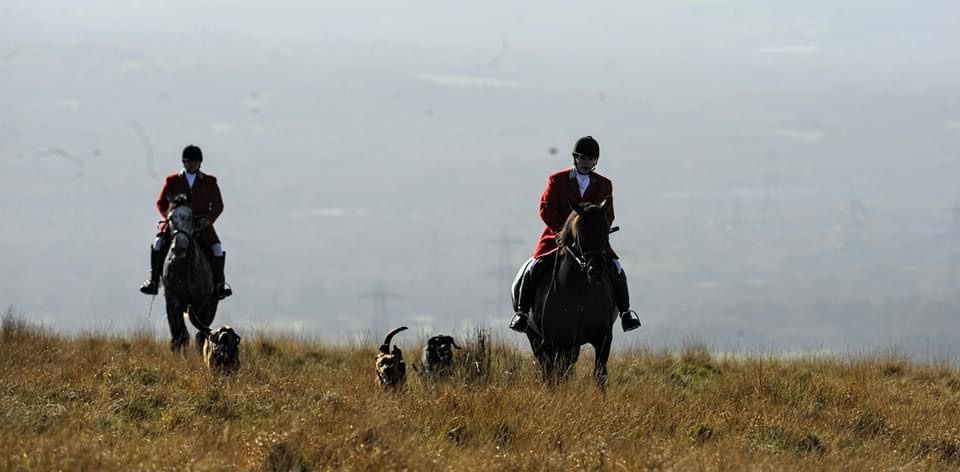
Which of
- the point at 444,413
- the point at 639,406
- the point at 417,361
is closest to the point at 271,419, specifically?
the point at 444,413

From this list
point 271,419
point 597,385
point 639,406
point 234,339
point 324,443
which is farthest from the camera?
point 234,339

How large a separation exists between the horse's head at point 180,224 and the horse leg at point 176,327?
0.82 m

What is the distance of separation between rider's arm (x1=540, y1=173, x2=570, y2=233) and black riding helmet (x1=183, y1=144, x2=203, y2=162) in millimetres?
5192

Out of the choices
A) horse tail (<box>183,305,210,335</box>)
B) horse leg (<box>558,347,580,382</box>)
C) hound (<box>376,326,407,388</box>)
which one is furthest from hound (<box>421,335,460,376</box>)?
horse tail (<box>183,305,210,335</box>)

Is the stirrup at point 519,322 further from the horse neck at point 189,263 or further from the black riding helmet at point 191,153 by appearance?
the black riding helmet at point 191,153

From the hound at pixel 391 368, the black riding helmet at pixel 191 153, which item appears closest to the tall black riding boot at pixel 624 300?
the hound at pixel 391 368

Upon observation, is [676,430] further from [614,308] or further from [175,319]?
[175,319]

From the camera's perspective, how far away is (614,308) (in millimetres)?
13070

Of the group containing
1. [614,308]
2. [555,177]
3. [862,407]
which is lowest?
[862,407]

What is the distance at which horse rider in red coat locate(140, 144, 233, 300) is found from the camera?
16.2 m

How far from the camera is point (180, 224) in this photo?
15.5 metres

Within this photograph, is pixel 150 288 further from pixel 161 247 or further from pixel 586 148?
pixel 586 148

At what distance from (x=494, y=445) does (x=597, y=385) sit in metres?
2.63

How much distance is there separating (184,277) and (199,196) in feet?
3.38
